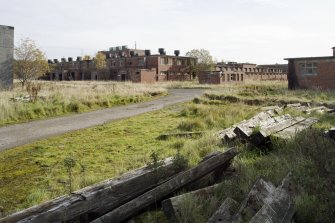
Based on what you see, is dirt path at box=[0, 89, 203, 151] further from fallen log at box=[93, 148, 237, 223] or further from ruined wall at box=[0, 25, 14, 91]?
ruined wall at box=[0, 25, 14, 91]

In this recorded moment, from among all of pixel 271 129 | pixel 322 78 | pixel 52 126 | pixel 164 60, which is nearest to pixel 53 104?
pixel 52 126

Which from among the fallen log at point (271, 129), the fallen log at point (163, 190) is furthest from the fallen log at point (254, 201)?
the fallen log at point (271, 129)

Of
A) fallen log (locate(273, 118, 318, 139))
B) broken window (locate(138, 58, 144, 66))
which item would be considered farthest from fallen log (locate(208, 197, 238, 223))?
broken window (locate(138, 58, 144, 66))

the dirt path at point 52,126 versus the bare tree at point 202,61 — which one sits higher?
the bare tree at point 202,61

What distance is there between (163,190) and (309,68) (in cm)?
2920

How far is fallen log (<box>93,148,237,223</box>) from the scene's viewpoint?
4.07 metres

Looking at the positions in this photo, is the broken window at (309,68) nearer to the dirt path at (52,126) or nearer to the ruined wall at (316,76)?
the ruined wall at (316,76)

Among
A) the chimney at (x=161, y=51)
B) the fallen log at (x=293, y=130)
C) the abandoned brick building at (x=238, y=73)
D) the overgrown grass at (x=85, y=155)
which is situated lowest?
the overgrown grass at (x=85, y=155)

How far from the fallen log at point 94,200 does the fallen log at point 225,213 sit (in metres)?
1.27

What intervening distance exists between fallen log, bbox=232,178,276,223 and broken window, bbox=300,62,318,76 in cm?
2862

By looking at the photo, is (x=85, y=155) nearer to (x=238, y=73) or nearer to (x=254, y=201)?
(x=254, y=201)

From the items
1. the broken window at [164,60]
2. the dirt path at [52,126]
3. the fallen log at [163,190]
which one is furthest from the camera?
the broken window at [164,60]

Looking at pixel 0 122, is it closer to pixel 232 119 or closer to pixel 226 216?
pixel 232 119

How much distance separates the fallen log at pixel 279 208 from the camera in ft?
11.6
